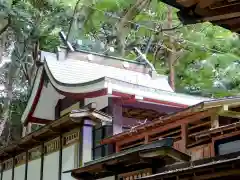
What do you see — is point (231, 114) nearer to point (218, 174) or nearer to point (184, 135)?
point (184, 135)

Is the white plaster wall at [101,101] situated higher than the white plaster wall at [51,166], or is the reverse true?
the white plaster wall at [101,101]

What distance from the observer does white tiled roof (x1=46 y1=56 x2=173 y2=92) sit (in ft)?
46.9

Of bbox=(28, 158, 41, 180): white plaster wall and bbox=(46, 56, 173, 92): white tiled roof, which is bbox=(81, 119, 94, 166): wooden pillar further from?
bbox=(28, 158, 41, 180): white plaster wall

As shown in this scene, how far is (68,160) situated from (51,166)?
111 centimetres

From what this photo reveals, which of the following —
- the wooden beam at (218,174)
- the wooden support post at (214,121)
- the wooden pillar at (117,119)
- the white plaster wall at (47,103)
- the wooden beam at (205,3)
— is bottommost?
the wooden beam at (218,174)

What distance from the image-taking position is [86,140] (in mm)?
11867

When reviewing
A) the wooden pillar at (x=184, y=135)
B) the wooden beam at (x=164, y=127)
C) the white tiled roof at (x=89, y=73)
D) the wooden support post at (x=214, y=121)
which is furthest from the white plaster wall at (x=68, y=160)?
the wooden support post at (x=214, y=121)

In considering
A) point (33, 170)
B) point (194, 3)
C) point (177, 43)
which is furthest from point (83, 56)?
point (194, 3)

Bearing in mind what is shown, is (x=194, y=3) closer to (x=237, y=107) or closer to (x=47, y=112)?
(x=237, y=107)

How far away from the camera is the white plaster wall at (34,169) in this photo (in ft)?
46.4

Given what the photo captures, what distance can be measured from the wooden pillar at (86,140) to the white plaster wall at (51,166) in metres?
1.56

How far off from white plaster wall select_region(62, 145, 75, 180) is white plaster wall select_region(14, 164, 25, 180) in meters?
3.30

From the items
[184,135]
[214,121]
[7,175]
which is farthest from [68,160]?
[7,175]

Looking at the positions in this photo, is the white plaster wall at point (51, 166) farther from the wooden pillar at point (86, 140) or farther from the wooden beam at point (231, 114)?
the wooden beam at point (231, 114)
